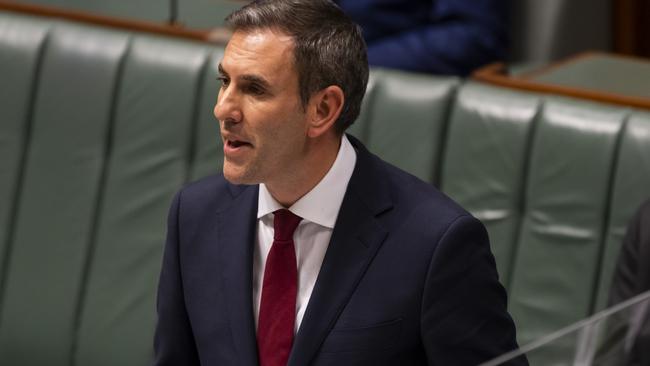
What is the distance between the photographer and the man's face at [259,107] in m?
1.41

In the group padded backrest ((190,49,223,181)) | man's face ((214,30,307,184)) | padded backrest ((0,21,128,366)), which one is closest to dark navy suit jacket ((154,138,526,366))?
man's face ((214,30,307,184))

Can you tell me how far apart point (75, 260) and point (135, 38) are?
450mm

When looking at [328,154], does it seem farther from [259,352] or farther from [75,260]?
[75,260]

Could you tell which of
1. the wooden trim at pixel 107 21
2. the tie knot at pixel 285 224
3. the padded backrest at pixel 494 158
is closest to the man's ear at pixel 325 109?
the tie knot at pixel 285 224

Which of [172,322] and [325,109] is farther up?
[325,109]

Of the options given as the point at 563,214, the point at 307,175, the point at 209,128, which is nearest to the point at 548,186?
the point at 563,214

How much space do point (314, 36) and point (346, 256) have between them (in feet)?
0.88

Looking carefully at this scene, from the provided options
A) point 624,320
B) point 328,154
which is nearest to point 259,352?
point 328,154

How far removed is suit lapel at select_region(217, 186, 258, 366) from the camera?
1483mm

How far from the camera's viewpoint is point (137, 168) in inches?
93.6

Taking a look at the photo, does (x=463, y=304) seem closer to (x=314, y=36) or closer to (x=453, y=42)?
(x=314, y=36)

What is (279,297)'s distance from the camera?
1495 millimetres

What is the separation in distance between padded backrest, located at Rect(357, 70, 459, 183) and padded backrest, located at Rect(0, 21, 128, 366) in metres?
0.53

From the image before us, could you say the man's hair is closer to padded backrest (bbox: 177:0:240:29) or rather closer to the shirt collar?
the shirt collar
